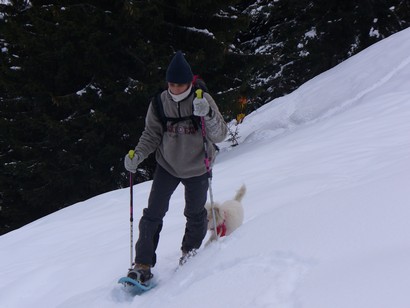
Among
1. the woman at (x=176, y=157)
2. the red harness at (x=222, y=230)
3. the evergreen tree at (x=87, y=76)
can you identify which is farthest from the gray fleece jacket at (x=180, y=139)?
the evergreen tree at (x=87, y=76)

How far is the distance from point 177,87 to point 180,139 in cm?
46

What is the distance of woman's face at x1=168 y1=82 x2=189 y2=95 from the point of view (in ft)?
11.0

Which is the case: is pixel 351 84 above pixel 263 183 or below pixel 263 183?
above

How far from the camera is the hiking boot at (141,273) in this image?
3486mm

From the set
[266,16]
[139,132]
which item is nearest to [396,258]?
[139,132]

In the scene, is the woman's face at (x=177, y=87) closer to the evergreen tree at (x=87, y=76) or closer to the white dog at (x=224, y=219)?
the white dog at (x=224, y=219)

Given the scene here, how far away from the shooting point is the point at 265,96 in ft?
62.6

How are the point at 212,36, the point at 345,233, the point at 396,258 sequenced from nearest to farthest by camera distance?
the point at 396,258 → the point at 345,233 → the point at 212,36

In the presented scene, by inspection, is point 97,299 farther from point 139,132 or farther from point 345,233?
point 139,132

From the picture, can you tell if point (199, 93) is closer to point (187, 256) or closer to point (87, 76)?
point (187, 256)

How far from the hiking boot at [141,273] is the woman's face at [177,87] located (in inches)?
61.8

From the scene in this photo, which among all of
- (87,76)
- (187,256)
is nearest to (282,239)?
(187,256)

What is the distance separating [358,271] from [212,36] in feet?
30.0

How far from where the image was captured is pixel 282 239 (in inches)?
109
